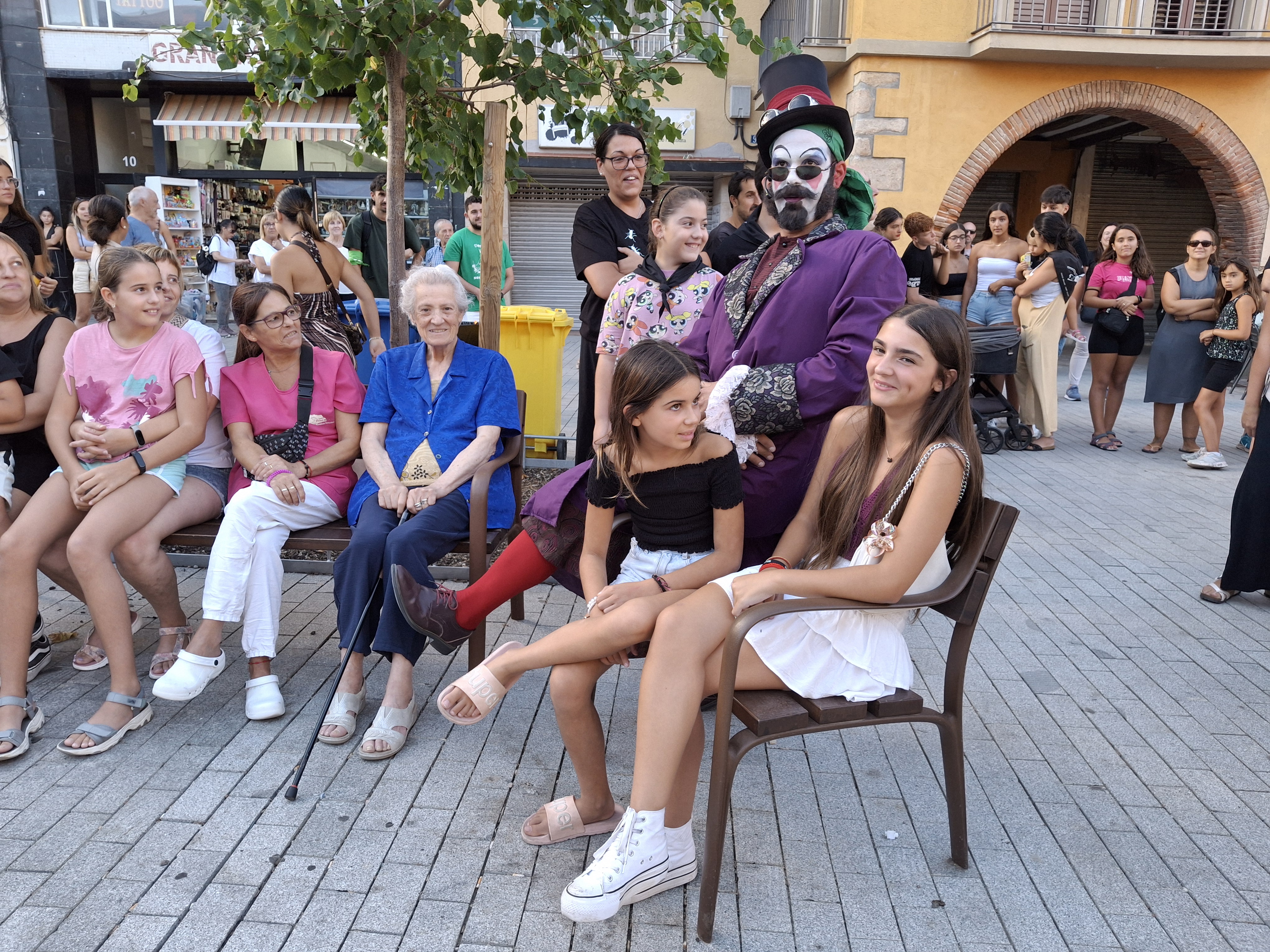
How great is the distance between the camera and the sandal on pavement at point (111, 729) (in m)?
3.02

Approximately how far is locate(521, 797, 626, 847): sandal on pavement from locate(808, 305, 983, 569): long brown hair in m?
0.99

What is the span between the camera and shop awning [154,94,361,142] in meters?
16.2

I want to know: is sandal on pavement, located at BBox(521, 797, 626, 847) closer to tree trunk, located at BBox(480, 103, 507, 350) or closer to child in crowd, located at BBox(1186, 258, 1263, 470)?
tree trunk, located at BBox(480, 103, 507, 350)

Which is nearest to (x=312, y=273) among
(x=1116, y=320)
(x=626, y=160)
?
(x=626, y=160)

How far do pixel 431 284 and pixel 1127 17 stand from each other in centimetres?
1293

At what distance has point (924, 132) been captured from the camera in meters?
12.7

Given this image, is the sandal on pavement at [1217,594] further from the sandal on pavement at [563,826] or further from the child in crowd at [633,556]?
the sandal on pavement at [563,826]

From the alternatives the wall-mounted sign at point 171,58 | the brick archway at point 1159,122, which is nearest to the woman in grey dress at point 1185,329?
the brick archway at point 1159,122

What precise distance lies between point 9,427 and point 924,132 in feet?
39.7

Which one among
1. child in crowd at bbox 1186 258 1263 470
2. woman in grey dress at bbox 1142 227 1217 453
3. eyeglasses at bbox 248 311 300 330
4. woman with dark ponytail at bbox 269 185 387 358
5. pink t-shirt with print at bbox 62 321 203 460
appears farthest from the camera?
woman in grey dress at bbox 1142 227 1217 453

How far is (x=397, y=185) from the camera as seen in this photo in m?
4.93

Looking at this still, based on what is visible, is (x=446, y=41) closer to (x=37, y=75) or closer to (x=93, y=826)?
(x=93, y=826)

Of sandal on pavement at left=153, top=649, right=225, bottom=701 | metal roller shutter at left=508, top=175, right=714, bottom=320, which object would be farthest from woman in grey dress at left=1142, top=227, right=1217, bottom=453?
metal roller shutter at left=508, top=175, right=714, bottom=320

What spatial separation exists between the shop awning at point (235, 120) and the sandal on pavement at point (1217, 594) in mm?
15308
